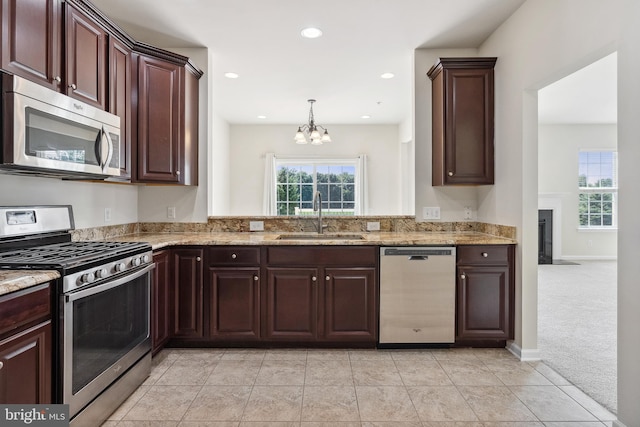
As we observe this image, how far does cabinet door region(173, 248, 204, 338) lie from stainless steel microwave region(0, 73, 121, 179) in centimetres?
81

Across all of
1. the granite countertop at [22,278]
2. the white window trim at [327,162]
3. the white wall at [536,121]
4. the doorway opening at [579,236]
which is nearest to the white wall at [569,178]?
the doorway opening at [579,236]

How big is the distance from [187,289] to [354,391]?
148cm

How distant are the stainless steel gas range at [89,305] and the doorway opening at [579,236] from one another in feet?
9.19

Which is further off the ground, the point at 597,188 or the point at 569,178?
the point at 569,178

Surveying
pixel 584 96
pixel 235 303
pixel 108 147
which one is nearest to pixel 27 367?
pixel 108 147

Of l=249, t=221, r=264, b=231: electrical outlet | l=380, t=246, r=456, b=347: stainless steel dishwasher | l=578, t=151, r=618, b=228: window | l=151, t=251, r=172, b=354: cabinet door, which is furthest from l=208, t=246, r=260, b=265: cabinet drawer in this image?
l=578, t=151, r=618, b=228: window

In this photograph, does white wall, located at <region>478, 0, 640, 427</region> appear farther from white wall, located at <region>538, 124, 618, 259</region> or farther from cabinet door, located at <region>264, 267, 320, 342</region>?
white wall, located at <region>538, 124, 618, 259</region>

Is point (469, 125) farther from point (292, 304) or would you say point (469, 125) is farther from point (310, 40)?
point (292, 304)

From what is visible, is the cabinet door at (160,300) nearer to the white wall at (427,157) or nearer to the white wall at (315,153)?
the white wall at (427,157)

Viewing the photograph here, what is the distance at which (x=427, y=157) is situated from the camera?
3.58m

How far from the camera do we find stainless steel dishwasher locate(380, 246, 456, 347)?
289cm

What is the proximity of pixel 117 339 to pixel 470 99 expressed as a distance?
3205 millimetres

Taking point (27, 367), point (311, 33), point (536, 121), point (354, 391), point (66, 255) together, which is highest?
point (311, 33)

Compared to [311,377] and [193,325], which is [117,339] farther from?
[311,377]
